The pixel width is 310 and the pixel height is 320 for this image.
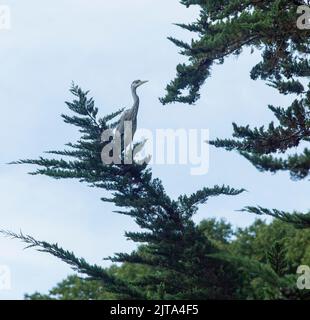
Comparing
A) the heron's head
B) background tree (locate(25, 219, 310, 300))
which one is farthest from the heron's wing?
background tree (locate(25, 219, 310, 300))

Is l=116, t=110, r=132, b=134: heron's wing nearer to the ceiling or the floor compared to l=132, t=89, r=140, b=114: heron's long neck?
nearer to the floor

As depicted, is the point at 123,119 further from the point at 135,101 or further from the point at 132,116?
A: the point at 135,101

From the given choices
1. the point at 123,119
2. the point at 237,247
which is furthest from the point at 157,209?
the point at 237,247

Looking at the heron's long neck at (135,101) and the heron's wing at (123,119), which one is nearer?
the heron's wing at (123,119)

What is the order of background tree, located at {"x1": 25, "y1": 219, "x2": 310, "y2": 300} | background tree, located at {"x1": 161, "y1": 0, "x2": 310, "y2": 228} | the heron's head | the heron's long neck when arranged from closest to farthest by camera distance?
background tree, located at {"x1": 161, "y1": 0, "x2": 310, "y2": 228} < the heron's long neck < the heron's head < background tree, located at {"x1": 25, "y1": 219, "x2": 310, "y2": 300}

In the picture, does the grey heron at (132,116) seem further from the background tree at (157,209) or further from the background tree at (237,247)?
the background tree at (237,247)

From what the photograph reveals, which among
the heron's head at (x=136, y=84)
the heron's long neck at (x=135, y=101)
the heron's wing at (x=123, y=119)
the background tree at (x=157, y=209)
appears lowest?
the background tree at (x=157, y=209)

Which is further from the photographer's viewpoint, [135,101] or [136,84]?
[136,84]

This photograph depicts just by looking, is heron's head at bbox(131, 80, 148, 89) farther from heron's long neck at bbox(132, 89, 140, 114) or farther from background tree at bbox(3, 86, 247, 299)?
background tree at bbox(3, 86, 247, 299)

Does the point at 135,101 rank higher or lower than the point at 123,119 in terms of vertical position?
higher

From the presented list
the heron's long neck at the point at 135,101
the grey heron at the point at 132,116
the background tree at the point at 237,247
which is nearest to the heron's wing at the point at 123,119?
the grey heron at the point at 132,116

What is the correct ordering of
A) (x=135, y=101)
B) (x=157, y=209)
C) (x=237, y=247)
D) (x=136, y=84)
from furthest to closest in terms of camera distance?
(x=237, y=247)
(x=136, y=84)
(x=135, y=101)
(x=157, y=209)

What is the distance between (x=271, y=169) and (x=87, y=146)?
5.18 m
